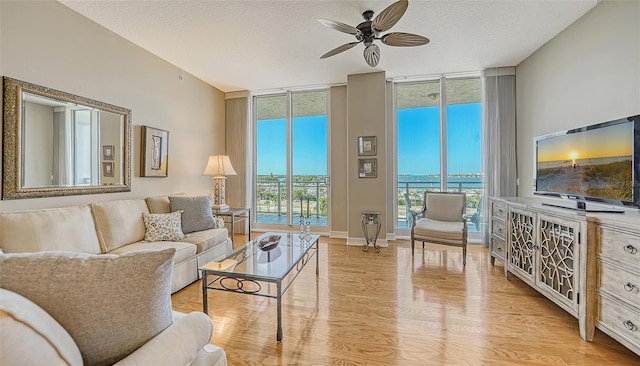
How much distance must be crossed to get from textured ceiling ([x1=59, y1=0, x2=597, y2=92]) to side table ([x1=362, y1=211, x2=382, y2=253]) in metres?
2.19

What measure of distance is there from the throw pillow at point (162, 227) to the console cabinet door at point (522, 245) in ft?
11.3

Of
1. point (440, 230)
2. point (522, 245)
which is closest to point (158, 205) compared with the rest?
point (440, 230)

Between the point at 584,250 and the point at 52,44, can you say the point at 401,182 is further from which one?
the point at 52,44

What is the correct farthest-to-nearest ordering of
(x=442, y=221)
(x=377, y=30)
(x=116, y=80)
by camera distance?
(x=442, y=221) → (x=116, y=80) → (x=377, y=30)

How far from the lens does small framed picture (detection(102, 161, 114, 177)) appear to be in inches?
112

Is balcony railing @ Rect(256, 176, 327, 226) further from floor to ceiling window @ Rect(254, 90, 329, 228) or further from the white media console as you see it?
the white media console

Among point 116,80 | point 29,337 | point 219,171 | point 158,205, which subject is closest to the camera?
point 29,337

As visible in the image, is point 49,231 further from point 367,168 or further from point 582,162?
point 582,162

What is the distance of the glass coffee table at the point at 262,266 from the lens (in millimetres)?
1804

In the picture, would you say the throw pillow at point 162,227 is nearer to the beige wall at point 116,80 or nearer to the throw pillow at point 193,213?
the throw pillow at point 193,213

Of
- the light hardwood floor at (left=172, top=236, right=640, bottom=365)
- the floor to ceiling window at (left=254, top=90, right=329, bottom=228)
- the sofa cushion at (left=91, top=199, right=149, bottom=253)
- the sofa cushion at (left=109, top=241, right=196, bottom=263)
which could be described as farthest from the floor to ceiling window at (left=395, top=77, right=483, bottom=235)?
the sofa cushion at (left=91, top=199, right=149, bottom=253)

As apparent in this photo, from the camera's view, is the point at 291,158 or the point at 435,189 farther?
the point at 291,158

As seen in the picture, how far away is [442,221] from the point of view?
3736mm

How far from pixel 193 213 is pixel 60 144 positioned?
1.36 metres
